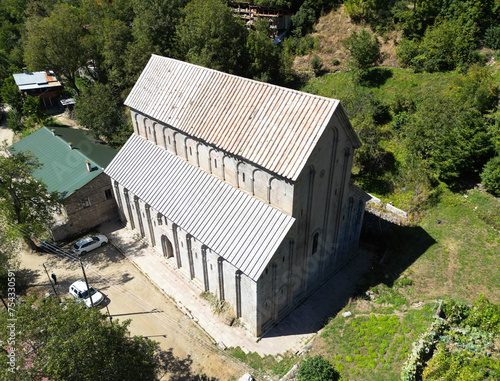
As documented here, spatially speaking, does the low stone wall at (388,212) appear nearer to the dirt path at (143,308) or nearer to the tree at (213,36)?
the dirt path at (143,308)

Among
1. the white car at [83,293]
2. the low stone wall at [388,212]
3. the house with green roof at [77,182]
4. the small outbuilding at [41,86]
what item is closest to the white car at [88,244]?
the house with green roof at [77,182]

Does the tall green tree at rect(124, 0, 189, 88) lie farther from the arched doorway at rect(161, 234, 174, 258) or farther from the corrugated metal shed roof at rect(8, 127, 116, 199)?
the arched doorway at rect(161, 234, 174, 258)

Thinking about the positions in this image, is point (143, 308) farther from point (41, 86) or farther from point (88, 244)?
point (41, 86)

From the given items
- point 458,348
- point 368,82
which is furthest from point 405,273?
point 368,82

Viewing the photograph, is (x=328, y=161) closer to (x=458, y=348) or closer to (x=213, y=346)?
(x=458, y=348)

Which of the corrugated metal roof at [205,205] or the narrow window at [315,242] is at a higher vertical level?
the corrugated metal roof at [205,205]

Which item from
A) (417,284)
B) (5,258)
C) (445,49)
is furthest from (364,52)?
(5,258)

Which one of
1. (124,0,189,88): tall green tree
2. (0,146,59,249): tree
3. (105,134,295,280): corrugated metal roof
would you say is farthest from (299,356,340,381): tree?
(124,0,189,88): tall green tree
